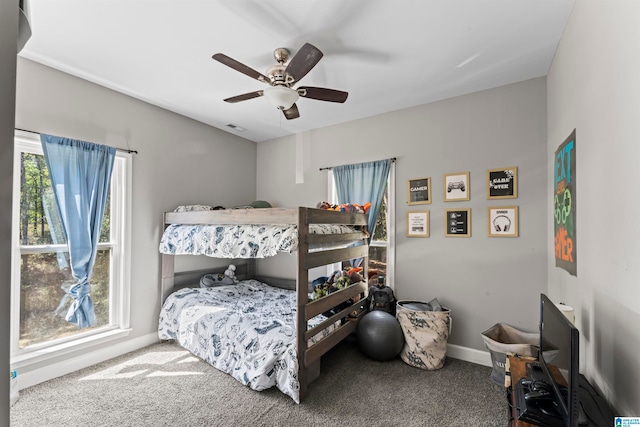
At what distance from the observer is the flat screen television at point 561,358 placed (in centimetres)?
→ 101

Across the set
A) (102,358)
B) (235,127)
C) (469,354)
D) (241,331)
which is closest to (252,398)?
(241,331)

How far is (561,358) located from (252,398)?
198cm

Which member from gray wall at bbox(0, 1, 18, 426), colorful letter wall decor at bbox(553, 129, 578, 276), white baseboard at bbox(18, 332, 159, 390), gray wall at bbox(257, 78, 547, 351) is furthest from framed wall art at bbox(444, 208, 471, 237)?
white baseboard at bbox(18, 332, 159, 390)

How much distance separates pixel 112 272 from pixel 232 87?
7.14 ft

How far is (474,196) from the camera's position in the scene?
113 inches

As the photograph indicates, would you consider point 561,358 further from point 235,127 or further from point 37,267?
point 235,127

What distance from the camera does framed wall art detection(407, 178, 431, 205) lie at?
3129mm

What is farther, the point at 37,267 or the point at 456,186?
the point at 456,186

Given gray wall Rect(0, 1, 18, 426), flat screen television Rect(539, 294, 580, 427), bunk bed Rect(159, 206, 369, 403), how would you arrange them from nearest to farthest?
gray wall Rect(0, 1, 18, 426)
flat screen television Rect(539, 294, 580, 427)
bunk bed Rect(159, 206, 369, 403)

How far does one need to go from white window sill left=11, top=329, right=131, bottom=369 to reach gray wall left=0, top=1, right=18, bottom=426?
8.92 feet

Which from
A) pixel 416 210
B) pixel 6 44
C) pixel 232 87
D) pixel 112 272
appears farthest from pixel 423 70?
pixel 112 272

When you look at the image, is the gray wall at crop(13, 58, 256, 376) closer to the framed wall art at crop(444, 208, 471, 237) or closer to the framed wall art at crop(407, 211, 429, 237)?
the framed wall art at crop(407, 211, 429, 237)

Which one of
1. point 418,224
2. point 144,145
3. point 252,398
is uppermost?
point 144,145

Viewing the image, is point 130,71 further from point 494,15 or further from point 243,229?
point 494,15
